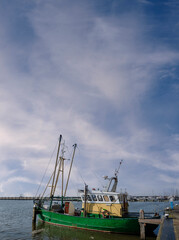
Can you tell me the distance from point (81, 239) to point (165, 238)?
12.9m

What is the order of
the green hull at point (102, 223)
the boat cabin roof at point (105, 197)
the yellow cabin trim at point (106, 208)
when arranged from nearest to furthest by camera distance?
the green hull at point (102, 223) → the yellow cabin trim at point (106, 208) → the boat cabin roof at point (105, 197)

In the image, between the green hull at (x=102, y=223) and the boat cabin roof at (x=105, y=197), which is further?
the boat cabin roof at (x=105, y=197)

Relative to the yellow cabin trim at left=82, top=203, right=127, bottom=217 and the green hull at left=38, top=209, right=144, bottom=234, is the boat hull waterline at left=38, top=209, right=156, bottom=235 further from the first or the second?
the yellow cabin trim at left=82, top=203, right=127, bottom=217

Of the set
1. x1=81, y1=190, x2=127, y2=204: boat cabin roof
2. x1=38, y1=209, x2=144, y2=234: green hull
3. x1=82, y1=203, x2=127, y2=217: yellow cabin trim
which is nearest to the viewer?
x1=38, y1=209, x2=144, y2=234: green hull

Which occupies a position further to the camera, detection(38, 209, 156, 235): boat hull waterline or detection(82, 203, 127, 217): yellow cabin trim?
detection(82, 203, 127, 217): yellow cabin trim

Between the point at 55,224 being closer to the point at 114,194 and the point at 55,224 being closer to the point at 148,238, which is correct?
the point at 114,194

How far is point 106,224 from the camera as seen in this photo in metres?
21.9

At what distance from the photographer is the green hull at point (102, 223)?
68.7 feet

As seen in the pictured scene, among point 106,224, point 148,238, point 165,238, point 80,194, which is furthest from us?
point 80,194

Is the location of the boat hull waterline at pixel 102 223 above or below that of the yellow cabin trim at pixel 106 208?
below

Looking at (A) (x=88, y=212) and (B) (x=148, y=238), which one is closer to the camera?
(B) (x=148, y=238)

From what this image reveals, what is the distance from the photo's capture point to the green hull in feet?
68.7

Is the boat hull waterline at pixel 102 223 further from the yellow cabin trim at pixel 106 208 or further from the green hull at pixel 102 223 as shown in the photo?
the yellow cabin trim at pixel 106 208

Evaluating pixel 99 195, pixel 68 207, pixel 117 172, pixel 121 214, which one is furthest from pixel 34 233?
pixel 117 172
